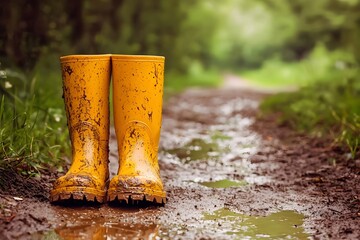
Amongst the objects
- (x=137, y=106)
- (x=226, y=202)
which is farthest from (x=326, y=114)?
(x=137, y=106)

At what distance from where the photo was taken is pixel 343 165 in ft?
10.6

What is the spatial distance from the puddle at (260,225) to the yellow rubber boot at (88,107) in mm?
586

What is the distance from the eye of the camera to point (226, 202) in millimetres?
2518

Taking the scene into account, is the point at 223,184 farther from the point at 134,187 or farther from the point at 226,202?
the point at 134,187

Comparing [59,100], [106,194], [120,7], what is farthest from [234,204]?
[120,7]

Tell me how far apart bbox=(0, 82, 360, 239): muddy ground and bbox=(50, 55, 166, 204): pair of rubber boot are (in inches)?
9.8

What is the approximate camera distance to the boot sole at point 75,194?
2270 mm

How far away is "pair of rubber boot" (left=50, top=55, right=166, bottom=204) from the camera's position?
252 centimetres

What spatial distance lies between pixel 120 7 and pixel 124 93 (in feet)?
27.6

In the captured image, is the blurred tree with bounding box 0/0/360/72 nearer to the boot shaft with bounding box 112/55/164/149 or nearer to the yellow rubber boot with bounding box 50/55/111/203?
the yellow rubber boot with bounding box 50/55/111/203

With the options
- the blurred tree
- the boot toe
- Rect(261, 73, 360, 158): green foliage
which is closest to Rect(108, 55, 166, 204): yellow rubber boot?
the boot toe

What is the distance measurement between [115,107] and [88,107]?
0.13 m

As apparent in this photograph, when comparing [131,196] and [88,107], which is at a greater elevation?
[88,107]

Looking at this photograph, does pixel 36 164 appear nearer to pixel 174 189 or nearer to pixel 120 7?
pixel 174 189
